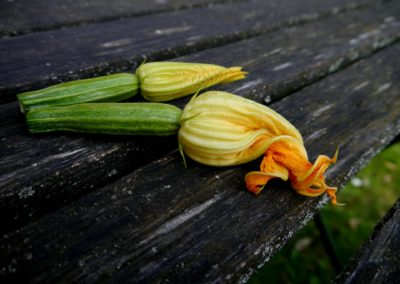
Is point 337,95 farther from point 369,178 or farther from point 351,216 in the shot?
point 369,178

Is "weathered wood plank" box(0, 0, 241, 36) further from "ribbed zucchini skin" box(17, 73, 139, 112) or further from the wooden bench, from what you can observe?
"ribbed zucchini skin" box(17, 73, 139, 112)

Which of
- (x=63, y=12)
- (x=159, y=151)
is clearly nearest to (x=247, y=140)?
(x=159, y=151)

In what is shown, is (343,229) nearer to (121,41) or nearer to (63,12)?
(121,41)

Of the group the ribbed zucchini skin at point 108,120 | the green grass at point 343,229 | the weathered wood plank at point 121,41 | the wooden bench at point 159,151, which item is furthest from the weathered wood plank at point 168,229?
the green grass at point 343,229

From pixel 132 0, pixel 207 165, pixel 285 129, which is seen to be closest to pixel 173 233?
pixel 207 165

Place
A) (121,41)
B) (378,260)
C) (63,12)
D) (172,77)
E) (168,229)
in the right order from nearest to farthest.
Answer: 1. (168,229)
2. (378,260)
3. (172,77)
4. (121,41)
5. (63,12)

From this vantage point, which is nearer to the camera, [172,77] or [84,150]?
[84,150]

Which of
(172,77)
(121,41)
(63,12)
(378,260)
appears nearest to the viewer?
(378,260)
